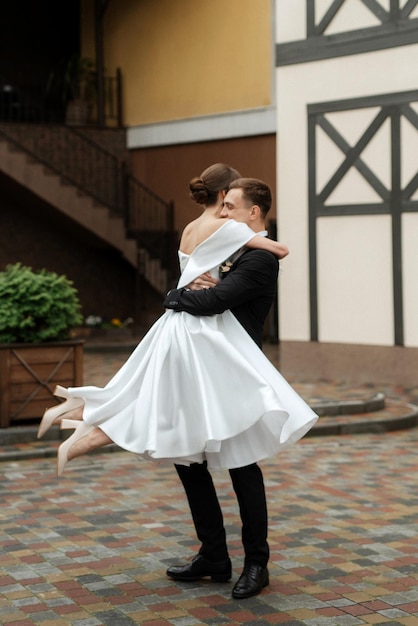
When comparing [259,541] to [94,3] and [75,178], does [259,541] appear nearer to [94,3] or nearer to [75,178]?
[75,178]

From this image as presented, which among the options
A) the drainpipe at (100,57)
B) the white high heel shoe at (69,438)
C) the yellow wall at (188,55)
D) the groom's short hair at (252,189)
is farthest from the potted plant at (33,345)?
the drainpipe at (100,57)

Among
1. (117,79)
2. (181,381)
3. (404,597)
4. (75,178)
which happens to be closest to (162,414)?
(181,381)

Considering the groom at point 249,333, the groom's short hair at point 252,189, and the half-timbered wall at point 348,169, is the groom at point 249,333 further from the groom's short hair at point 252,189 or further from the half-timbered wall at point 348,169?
the half-timbered wall at point 348,169

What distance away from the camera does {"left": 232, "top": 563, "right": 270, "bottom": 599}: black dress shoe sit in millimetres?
4949

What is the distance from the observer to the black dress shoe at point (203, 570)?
518 centimetres

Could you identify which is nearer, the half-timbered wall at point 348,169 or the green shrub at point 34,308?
the green shrub at point 34,308

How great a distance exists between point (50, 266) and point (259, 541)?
15305 millimetres

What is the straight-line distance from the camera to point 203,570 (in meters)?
5.20

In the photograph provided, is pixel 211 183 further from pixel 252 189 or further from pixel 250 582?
pixel 250 582

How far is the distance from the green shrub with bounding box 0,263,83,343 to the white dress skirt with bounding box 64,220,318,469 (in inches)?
172

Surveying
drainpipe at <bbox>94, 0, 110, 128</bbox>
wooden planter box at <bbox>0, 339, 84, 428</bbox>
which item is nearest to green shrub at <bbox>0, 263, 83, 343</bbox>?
wooden planter box at <bbox>0, 339, 84, 428</bbox>

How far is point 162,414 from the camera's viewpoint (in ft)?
15.9

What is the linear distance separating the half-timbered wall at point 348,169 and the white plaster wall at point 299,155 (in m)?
0.01

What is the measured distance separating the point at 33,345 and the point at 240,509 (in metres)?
4.56
